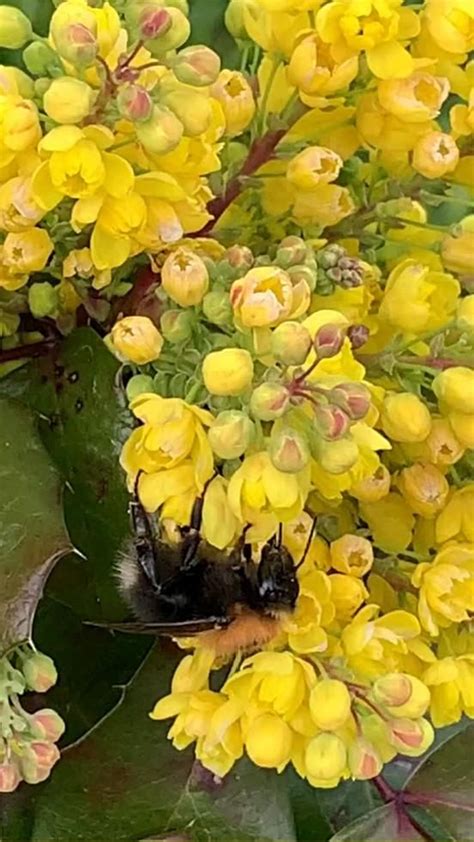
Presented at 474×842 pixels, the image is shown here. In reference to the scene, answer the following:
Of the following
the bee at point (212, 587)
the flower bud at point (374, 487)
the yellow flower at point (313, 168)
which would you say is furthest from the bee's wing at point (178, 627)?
the yellow flower at point (313, 168)

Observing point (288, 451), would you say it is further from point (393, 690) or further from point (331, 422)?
point (393, 690)

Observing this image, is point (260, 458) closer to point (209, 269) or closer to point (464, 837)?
point (209, 269)

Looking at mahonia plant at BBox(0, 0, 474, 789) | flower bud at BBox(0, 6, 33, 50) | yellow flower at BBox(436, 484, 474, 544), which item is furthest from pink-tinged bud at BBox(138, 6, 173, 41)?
yellow flower at BBox(436, 484, 474, 544)

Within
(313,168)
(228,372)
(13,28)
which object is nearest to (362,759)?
(228,372)

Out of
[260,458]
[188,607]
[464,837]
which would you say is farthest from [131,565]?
[464,837]

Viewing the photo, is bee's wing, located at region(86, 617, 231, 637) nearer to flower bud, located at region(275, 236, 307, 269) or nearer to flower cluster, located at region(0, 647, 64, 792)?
flower cluster, located at region(0, 647, 64, 792)

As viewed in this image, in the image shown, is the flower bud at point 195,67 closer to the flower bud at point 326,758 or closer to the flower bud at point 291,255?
the flower bud at point 291,255
